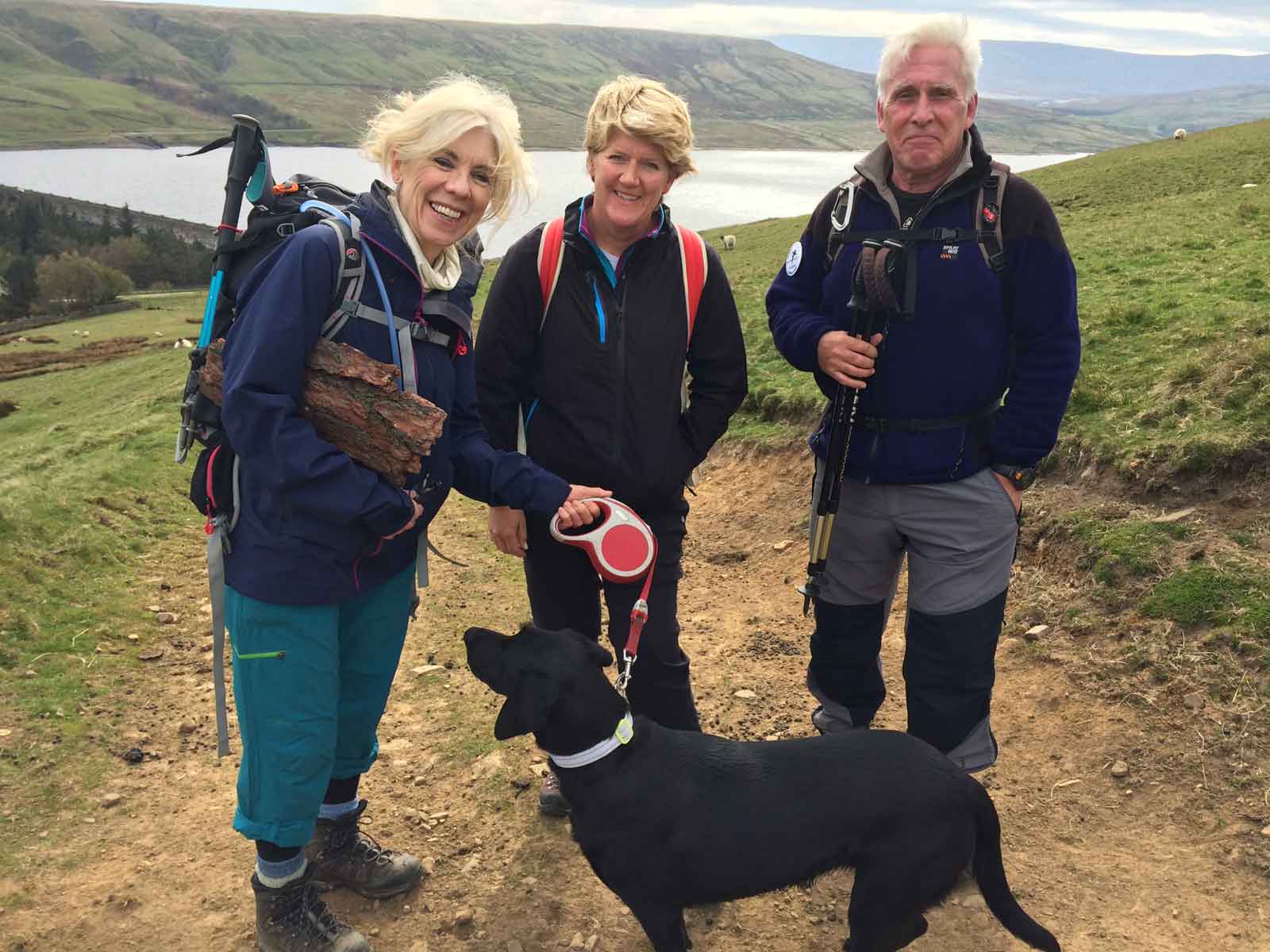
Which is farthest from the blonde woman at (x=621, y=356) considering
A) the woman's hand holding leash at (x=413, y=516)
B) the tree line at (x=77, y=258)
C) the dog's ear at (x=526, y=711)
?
the tree line at (x=77, y=258)

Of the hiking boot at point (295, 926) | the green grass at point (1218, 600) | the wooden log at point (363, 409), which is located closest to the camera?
the wooden log at point (363, 409)

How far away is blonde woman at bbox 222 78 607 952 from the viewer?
291 cm

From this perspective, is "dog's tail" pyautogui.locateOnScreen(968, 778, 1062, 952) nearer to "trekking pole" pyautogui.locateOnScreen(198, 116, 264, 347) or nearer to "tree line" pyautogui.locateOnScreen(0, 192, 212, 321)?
"trekking pole" pyautogui.locateOnScreen(198, 116, 264, 347)

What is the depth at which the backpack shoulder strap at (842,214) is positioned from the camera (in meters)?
3.73

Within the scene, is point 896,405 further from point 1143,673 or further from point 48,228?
point 48,228

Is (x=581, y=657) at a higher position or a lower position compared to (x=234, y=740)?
higher

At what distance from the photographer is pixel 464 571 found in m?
8.05

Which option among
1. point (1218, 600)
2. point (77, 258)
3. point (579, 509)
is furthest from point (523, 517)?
point (77, 258)

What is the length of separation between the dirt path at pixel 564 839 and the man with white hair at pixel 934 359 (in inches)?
32.3

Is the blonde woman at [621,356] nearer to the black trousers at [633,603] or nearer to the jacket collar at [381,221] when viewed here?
the black trousers at [633,603]

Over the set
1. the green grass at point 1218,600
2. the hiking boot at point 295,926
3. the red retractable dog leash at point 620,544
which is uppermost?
the red retractable dog leash at point 620,544

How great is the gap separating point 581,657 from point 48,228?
10804cm

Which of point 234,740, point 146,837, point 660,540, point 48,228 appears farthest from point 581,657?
point 48,228

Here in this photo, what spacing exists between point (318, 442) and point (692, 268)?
1742mm
